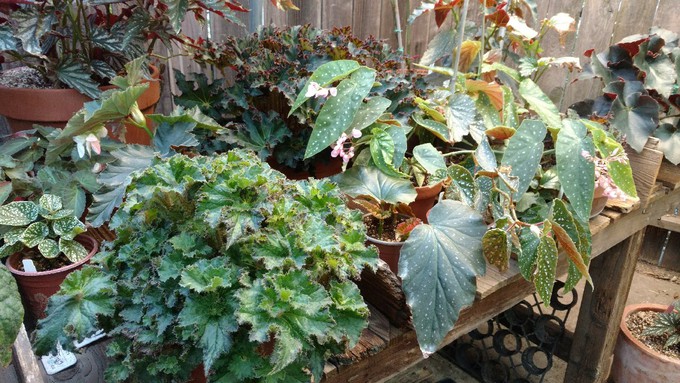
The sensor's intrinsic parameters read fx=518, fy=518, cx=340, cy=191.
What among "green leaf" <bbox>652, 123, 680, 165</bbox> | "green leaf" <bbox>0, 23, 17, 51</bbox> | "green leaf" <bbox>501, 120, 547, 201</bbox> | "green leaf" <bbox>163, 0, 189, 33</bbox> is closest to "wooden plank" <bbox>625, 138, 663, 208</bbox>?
"green leaf" <bbox>652, 123, 680, 165</bbox>

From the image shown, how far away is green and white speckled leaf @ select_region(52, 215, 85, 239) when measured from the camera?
0.98 m

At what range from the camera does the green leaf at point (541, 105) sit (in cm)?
138

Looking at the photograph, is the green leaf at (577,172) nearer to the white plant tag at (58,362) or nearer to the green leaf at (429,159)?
the green leaf at (429,159)

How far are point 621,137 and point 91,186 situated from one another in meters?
1.39

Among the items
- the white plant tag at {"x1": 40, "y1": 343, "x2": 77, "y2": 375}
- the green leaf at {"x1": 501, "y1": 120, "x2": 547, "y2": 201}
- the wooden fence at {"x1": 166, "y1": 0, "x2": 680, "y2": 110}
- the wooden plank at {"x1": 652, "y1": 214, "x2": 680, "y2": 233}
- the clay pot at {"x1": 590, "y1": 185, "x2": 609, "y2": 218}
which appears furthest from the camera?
the wooden plank at {"x1": 652, "y1": 214, "x2": 680, "y2": 233}

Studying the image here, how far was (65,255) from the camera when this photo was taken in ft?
3.28

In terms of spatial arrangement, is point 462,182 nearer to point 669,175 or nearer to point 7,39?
point 7,39

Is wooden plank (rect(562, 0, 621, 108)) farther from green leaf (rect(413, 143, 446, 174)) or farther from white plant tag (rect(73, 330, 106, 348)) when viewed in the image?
white plant tag (rect(73, 330, 106, 348))

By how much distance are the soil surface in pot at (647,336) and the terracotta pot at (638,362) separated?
23 millimetres

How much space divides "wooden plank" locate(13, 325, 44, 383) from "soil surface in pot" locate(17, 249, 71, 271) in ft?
0.55

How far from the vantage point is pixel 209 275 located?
71 cm

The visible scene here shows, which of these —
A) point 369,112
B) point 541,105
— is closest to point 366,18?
point 541,105

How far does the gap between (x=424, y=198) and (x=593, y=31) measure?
172cm

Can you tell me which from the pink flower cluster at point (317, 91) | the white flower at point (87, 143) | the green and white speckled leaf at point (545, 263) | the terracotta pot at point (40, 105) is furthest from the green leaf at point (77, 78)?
the green and white speckled leaf at point (545, 263)
